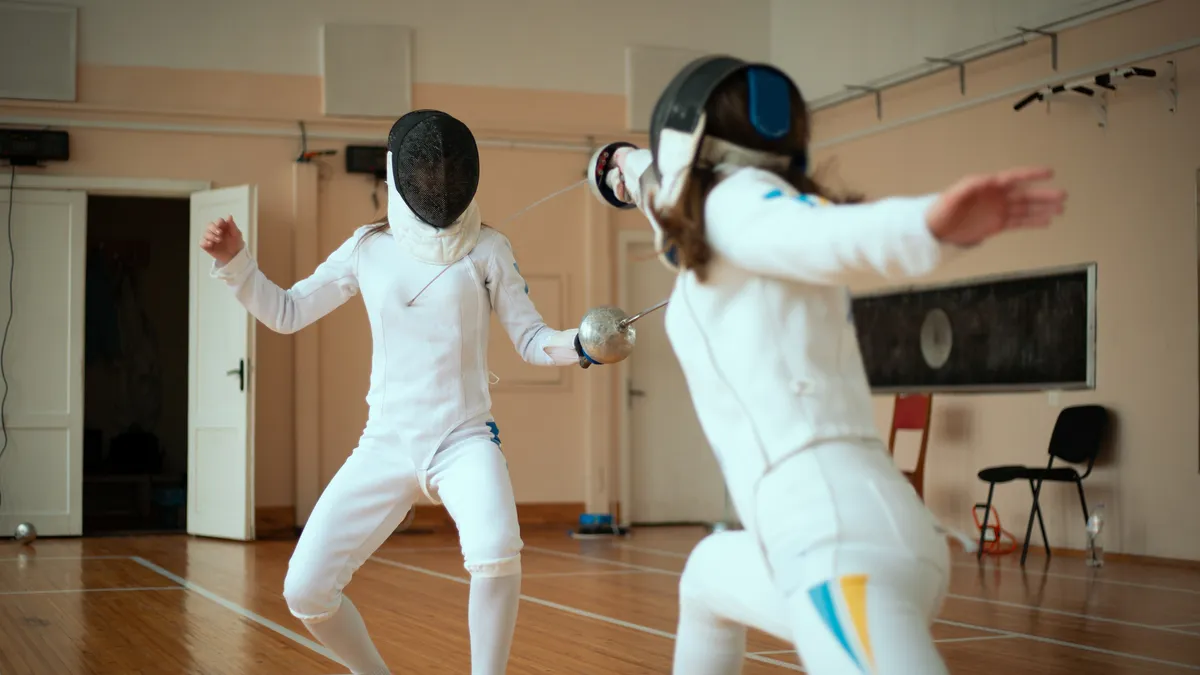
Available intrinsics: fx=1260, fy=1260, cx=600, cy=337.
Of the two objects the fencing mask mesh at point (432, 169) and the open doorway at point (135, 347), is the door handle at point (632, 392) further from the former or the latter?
the fencing mask mesh at point (432, 169)

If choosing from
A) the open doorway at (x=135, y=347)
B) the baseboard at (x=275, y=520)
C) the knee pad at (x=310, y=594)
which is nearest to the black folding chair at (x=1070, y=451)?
the baseboard at (x=275, y=520)

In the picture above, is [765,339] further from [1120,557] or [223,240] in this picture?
[1120,557]

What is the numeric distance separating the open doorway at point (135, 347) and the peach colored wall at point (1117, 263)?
660cm

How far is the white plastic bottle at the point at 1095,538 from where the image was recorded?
6598 mm

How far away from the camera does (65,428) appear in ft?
27.5

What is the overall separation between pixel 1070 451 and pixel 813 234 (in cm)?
596

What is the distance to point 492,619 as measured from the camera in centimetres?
271

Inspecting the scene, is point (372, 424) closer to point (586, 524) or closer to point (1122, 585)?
point (1122, 585)

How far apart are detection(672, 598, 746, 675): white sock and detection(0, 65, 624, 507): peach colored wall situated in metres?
7.32

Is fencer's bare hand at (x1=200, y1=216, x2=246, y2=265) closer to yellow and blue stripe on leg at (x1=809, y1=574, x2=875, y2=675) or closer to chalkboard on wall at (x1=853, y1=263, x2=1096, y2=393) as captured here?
yellow and blue stripe on leg at (x1=809, y1=574, x2=875, y2=675)

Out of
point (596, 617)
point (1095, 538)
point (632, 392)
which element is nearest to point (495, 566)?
point (596, 617)

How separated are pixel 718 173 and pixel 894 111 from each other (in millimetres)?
7263

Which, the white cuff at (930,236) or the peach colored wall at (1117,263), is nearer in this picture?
the white cuff at (930,236)

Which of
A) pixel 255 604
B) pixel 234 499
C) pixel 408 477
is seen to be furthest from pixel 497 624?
pixel 234 499
